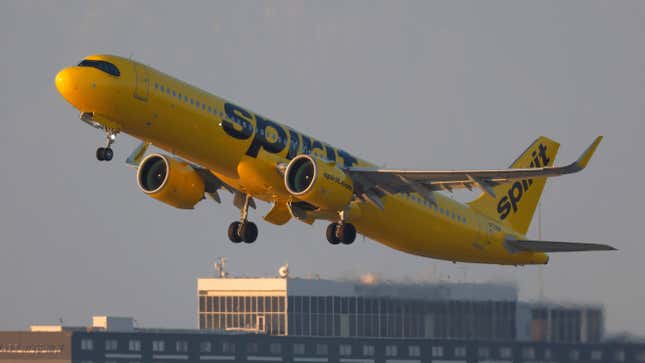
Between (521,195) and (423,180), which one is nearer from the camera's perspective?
(423,180)

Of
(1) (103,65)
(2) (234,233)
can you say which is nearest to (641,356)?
(2) (234,233)

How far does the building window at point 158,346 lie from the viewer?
106250 mm

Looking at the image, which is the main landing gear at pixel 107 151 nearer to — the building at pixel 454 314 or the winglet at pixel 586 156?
the winglet at pixel 586 156

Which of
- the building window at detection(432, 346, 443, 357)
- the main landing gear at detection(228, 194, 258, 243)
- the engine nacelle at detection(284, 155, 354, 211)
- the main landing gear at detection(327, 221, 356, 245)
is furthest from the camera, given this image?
the building window at detection(432, 346, 443, 357)

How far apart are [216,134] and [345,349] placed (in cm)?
4220

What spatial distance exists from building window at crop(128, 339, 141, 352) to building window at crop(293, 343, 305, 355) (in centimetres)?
1072

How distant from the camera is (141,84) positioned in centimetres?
5862

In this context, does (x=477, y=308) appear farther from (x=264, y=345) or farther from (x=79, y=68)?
(x=79, y=68)

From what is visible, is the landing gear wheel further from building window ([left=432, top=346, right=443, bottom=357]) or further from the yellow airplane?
building window ([left=432, top=346, right=443, bottom=357])

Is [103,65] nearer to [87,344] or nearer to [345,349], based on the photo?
[345,349]

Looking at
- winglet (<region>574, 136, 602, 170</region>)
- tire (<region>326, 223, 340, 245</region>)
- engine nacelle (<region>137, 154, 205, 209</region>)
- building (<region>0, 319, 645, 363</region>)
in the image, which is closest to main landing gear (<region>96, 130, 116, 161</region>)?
engine nacelle (<region>137, 154, 205, 209</region>)

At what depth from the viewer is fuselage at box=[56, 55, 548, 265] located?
58125mm

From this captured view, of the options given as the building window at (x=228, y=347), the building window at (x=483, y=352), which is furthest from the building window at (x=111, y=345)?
the building window at (x=483, y=352)

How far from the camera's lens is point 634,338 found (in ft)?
263
